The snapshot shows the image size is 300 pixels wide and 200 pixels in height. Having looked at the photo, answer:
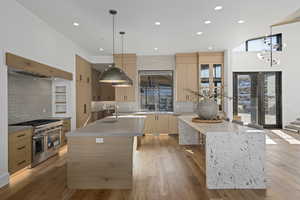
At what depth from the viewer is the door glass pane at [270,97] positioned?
7.32 meters

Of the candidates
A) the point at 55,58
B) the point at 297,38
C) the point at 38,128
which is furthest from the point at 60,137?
the point at 297,38

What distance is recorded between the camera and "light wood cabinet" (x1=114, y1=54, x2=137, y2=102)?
6.45 m

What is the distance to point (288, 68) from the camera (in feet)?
23.6

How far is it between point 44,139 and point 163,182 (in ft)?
Result: 8.76

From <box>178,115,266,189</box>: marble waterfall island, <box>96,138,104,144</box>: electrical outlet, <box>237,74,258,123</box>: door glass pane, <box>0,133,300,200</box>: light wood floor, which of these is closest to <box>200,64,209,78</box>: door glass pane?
<box>237,74,258,123</box>: door glass pane

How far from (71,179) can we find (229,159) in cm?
234

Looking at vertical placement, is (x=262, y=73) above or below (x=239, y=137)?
above

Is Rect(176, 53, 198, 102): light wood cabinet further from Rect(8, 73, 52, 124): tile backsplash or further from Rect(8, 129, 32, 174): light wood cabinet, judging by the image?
Rect(8, 129, 32, 174): light wood cabinet

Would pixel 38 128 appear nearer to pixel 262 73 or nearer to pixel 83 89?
pixel 83 89

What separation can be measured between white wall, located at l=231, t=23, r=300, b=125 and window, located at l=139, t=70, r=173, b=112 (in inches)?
120

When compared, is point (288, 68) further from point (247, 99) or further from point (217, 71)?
point (217, 71)

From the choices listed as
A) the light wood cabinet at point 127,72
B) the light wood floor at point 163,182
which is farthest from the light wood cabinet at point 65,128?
the light wood cabinet at point 127,72

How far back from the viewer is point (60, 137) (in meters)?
4.27

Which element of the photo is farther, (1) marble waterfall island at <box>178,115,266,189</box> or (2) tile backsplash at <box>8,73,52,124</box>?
(2) tile backsplash at <box>8,73,52,124</box>
